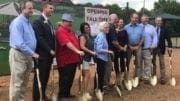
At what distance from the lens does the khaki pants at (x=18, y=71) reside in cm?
938

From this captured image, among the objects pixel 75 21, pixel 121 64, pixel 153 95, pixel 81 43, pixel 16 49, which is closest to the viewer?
pixel 16 49

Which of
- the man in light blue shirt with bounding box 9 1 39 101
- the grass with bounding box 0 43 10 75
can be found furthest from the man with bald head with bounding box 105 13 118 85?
the man in light blue shirt with bounding box 9 1 39 101

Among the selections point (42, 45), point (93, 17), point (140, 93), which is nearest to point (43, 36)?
point (42, 45)

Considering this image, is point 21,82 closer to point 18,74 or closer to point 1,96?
point 18,74

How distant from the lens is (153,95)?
12.7 m

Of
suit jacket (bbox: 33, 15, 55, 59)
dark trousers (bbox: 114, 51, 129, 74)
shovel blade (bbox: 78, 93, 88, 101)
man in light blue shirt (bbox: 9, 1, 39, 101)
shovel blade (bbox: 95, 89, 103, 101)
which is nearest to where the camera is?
man in light blue shirt (bbox: 9, 1, 39, 101)

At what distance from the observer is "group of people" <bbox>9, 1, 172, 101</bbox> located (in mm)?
9383

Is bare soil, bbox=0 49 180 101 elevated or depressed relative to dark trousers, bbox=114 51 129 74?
depressed

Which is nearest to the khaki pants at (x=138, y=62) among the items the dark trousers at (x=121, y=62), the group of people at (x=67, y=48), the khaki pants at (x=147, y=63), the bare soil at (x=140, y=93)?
the group of people at (x=67, y=48)

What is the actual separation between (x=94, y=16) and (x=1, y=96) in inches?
212

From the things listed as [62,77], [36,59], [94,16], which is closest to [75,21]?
[94,16]

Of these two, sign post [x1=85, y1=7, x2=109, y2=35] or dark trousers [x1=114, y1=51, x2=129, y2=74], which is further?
sign post [x1=85, y1=7, x2=109, y2=35]

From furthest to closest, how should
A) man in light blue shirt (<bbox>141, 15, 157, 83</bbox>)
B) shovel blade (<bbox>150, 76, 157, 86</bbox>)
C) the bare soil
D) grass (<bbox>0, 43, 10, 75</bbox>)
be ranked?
1. shovel blade (<bbox>150, 76, 157, 86</bbox>)
2. man in light blue shirt (<bbox>141, 15, 157, 83</bbox>)
3. grass (<bbox>0, 43, 10, 75</bbox>)
4. the bare soil

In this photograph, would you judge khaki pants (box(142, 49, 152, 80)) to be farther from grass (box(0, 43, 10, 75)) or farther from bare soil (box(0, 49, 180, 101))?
grass (box(0, 43, 10, 75))
